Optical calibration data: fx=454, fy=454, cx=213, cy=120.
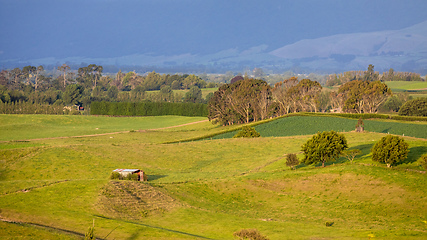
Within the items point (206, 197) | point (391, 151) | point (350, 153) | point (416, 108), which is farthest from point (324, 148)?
point (416, 108)

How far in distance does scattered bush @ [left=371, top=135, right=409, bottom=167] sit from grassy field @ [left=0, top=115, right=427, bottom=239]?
132cm

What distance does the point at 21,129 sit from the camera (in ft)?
362

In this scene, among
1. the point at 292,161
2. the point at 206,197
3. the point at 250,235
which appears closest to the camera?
the point at 250,235

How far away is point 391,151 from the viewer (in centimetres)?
5072

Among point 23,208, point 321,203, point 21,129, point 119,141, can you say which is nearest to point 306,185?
point 321,203

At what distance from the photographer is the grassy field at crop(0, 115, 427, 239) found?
32.6 meters

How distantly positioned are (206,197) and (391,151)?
21690mm

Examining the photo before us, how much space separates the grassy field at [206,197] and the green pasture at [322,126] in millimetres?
23404

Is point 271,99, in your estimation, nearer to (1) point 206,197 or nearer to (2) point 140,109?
(2) point 140,109

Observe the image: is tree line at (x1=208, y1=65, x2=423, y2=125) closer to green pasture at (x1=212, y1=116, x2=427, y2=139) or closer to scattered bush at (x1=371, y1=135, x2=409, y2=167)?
green pasture at (x1=212, y1=116, x2=427, y2=139)

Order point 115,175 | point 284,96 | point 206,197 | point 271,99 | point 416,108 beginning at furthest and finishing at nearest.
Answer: point 284,96 → point 271,99 → point 416,108 → point 115,175 → point 206,197

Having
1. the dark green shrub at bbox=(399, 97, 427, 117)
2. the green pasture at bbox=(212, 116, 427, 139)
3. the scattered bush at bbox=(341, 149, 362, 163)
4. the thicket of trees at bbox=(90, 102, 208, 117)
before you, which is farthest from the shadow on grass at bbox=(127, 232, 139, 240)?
the thicket of trees at bbox=(90, 102, 208, 117)

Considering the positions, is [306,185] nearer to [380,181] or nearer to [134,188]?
[380,181]

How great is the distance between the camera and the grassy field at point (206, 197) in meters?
32.6
